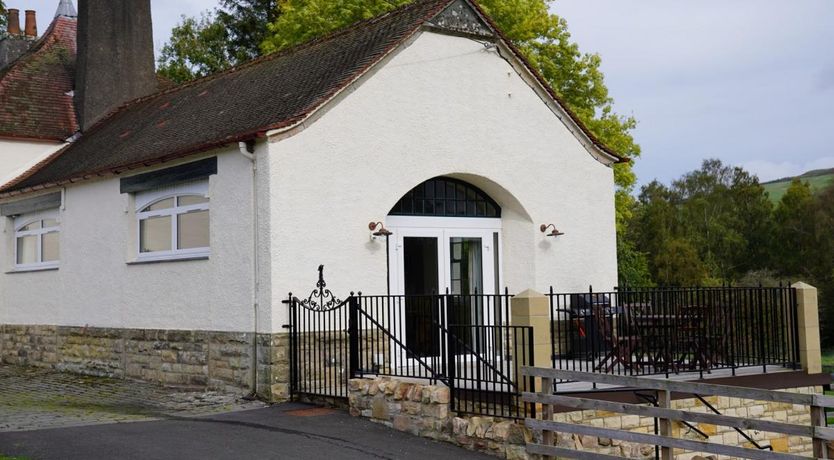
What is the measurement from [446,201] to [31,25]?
749 inches

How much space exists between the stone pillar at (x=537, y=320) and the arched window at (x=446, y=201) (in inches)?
183

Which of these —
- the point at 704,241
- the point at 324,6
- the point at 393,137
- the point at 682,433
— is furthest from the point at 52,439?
the point at 704,241

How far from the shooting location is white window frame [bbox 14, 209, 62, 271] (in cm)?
1889

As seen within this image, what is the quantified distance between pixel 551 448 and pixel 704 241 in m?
54.0

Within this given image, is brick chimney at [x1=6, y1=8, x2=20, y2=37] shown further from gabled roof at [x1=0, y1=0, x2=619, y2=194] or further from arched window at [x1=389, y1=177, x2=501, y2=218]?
arched window at [x1=389, y1=177, x2=501, y2=218]

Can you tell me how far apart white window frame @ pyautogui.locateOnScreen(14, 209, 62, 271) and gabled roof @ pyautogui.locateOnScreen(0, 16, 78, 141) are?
227cm

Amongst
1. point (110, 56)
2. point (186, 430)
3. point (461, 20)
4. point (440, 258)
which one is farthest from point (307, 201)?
point (110, 56)

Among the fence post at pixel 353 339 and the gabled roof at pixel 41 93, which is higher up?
the gabled roof at pixel 41 93

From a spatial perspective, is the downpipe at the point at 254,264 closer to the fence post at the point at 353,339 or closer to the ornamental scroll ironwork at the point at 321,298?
the ornamental scroll ironwork at the point at 321,298

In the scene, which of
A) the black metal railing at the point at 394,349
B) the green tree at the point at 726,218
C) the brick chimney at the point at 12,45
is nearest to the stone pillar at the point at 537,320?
the black metal railing at the point at 394,349

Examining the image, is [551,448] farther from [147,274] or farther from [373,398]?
[147,274]

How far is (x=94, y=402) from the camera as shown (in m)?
13.9

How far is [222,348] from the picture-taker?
14.1 meters

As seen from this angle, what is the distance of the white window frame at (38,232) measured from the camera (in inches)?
744
